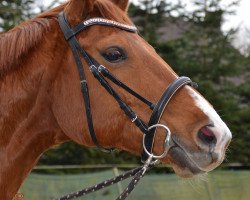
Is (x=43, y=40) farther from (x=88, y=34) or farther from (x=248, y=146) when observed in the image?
(x=248, y=146)

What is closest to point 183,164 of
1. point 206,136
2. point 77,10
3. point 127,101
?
point 206,136

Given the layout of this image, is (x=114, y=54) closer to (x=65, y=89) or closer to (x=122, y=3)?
(x=65, y=89)

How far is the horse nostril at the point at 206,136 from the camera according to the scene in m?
3.10

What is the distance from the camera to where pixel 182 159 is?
3.21 m

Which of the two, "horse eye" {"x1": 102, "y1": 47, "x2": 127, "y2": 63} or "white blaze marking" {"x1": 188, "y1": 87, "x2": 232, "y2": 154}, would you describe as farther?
"horse eye" {"x1": 102, "y1": 47, "x2": 127, "y2": 63}

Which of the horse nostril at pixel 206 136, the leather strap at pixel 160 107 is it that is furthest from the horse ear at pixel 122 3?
the horse nostril at pixel 206 136

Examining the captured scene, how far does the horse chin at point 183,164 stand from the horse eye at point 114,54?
0.66 metres

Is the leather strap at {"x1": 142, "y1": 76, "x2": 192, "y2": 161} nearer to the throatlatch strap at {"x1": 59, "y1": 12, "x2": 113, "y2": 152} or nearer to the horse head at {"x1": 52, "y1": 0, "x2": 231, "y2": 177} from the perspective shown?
the horse head at {"x1": 52, "y1": 0, "x2": 231, "y2": 177}

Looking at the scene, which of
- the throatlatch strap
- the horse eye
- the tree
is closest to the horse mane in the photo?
the throatlatch strap

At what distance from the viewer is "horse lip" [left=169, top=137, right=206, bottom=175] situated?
3.18m

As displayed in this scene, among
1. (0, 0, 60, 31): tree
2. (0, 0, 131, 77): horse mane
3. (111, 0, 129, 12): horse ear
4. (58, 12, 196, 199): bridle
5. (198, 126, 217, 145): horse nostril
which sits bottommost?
(0, 0, 60, 31): tree

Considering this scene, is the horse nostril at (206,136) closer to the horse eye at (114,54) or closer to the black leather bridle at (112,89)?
the black leather bridle at (112,89)

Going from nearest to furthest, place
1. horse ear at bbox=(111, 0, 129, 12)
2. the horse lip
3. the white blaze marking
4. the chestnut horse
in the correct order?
the white blaze marking → the horse lip → the chestnut horse → horse ear at bbox=(111, 0, 129, 12)

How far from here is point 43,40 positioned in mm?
3588
